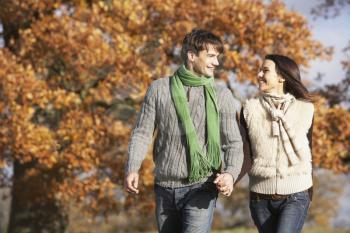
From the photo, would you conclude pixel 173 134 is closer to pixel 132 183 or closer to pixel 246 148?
pixel 132 183

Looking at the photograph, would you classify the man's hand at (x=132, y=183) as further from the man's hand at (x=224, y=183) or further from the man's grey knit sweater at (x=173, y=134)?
the man's hand at (x=224, y=183)

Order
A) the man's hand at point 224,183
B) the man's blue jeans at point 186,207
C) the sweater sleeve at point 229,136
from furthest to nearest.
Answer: the sweater sleeve at point 229,136 → the man's blue jeans at point 186,207 → the man's hand at point 224,183

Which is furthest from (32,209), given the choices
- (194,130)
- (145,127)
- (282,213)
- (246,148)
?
(194,130)

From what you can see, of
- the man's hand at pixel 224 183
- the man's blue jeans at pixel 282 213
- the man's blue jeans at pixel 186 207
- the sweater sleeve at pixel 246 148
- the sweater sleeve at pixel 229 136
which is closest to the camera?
the man's hand at pixel 224 183

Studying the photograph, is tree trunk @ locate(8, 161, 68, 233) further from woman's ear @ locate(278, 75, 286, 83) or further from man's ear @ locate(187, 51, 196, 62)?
man's ear @ locate(187, 51, 196, 62)

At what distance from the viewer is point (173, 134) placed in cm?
505

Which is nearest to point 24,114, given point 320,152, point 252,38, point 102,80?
point 102,80

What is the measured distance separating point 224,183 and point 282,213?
0.87m

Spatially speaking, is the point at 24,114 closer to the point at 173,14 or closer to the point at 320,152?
the point at 173,14

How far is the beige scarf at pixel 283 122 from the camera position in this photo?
561cm

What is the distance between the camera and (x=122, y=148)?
1823 cm

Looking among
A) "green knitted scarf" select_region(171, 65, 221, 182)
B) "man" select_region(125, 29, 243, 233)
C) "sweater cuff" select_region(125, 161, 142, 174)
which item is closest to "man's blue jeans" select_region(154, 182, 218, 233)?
"man" select_region(125, 29, 243, 233)

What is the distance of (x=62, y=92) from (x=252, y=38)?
14.2ft

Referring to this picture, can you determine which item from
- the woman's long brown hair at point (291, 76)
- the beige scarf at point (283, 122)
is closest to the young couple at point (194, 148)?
the beige scarf at point (283, 122)
